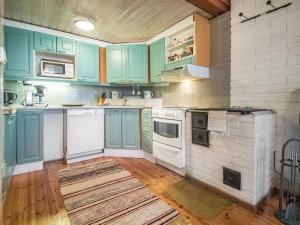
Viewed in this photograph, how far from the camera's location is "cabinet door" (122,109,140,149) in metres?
3.16

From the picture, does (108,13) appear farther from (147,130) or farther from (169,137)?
(169,137)

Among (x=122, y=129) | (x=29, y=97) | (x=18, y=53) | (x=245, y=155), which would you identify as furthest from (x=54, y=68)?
(x=245, y=155)

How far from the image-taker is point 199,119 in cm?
202

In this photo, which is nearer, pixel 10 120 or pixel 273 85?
pixel 273 85

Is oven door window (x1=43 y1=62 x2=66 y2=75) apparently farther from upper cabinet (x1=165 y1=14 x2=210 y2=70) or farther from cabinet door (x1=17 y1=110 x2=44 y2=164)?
upper cabinet (x1=165 y1=14 x2=210 y2=70)

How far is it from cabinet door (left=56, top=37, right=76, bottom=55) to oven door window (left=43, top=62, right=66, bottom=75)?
0.85 feet

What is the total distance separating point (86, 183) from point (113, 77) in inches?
82.3

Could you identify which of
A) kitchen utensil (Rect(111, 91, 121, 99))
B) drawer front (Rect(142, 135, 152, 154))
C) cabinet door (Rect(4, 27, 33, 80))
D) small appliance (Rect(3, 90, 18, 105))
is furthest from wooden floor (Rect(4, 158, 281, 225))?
kitchen utensil (Rect(111, 91, 121, 99))

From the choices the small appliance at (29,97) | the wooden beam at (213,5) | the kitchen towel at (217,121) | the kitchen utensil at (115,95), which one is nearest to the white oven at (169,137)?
the kitchen towel at (217,121)

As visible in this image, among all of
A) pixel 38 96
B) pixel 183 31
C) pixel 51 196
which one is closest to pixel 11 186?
pixel 51 196

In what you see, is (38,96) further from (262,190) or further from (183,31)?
(262,190)

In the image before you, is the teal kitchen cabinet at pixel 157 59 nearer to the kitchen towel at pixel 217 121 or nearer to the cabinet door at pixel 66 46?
the cabinet door at pixel 66 46

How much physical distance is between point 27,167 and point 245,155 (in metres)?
2.92

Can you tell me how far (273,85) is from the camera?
1.89m
